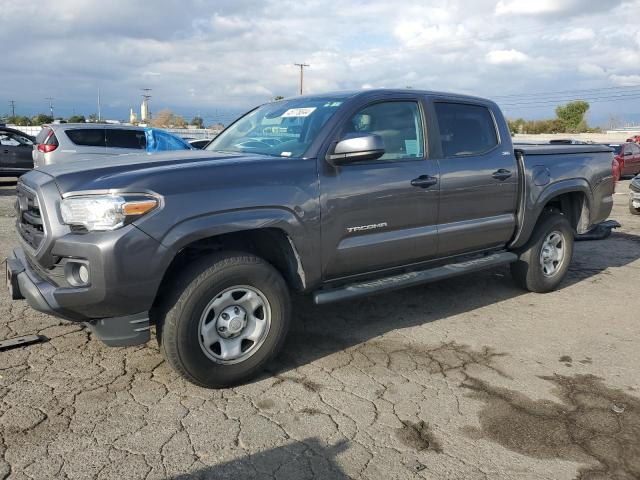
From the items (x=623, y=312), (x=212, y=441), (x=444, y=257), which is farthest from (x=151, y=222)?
(x=623, y=312)

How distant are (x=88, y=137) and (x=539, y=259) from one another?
9894 mm

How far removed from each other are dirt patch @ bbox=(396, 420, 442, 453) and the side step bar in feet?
3.46

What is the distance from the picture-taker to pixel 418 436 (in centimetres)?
306

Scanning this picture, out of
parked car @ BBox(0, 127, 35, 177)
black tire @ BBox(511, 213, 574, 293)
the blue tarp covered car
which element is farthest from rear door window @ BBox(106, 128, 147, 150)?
black tire @ BBox(511, 213, 574, 293)

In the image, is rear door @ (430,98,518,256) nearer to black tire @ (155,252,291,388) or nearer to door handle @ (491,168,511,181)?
door handle @ (491,168,511,181)

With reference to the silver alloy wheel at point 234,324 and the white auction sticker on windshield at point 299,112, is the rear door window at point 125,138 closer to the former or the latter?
the white auction sticker on windshield at point 299,112

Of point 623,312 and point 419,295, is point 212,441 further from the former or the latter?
point 623,312

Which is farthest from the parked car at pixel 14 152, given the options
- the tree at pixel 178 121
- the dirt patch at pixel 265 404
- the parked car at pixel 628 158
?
the tree at pixel 178 121

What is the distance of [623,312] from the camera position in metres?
5.27

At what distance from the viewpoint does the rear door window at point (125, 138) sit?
12102mm

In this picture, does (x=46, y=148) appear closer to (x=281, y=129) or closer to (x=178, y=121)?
(x=281, y=129)

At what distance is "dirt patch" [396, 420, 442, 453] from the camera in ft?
9.70

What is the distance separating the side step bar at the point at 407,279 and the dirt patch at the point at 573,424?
917 millimetres

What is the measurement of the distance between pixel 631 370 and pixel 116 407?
351cm
